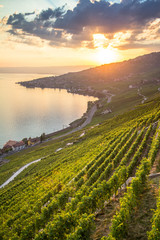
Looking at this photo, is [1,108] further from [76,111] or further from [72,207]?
[72,207]

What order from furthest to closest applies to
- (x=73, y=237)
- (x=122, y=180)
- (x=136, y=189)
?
(x=122, y=180) < (x=136, y=189) < (x=73, y=237)

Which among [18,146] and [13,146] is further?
[18,146]

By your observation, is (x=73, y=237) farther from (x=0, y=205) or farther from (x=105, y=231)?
(x=0, y=205)

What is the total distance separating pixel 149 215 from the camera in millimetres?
14266

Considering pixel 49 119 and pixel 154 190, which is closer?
pixel 154 190

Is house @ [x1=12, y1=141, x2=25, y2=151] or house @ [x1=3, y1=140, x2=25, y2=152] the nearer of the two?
house @ [x1=3, y1=140, x2=25, y2=152]

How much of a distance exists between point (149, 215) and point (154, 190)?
378 cm

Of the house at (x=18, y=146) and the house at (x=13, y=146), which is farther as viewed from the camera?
the house at (x=18, y=146)

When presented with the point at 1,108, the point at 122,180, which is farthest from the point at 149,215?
the point at 1,108

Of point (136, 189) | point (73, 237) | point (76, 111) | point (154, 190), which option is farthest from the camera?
point (76, 111)

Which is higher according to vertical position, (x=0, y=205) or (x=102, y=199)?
(x=102, y=199)

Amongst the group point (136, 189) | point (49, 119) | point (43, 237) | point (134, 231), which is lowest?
point (49, 119)

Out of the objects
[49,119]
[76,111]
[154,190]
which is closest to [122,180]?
[154,190]

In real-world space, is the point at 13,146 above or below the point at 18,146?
above
